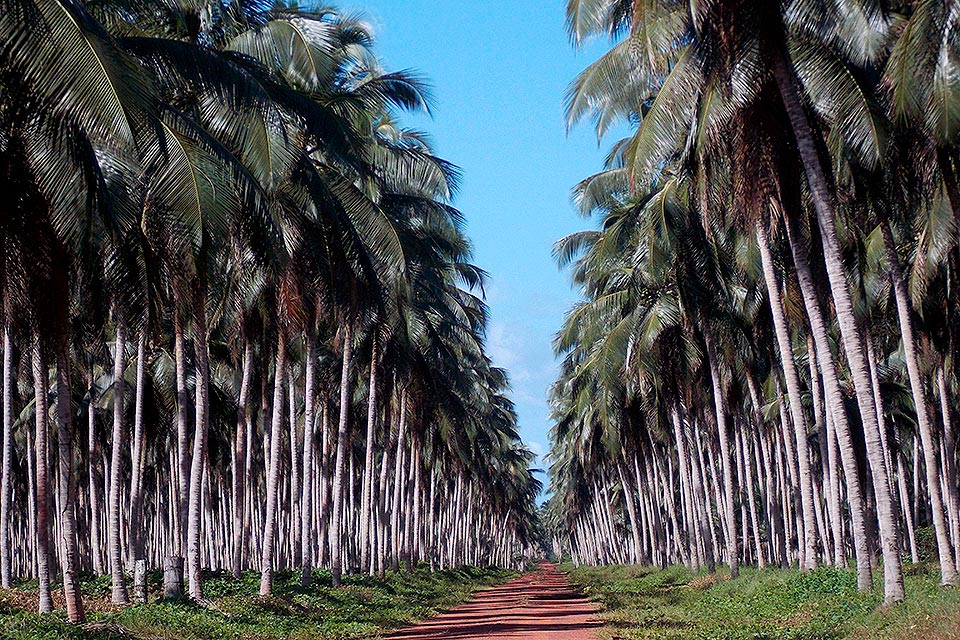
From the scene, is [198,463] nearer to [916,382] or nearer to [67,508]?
[67,508]

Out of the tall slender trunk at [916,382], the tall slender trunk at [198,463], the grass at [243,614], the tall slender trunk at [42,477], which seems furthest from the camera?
the tall slender trunk at [198,463]

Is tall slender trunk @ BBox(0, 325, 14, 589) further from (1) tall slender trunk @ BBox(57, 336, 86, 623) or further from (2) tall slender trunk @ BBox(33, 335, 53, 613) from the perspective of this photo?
(1) tall slender trunk @ BBox(57, 336, 86, 623)

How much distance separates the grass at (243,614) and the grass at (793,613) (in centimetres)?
509

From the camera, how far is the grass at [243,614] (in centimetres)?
1456

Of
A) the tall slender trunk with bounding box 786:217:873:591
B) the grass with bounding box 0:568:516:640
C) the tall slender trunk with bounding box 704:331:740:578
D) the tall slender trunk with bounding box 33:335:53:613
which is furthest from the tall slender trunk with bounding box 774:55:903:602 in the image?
the tall slender trunk with bounding box 704:331:740:578

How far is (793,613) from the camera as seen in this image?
17375 millimetres

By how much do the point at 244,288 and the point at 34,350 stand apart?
6.09m

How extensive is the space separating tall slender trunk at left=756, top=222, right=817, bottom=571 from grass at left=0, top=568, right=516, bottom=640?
361 inches

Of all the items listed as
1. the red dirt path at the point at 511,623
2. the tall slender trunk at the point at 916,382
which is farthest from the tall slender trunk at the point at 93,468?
the tall slender trunk at the point at 916,382

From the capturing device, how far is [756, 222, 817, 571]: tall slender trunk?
851 inches

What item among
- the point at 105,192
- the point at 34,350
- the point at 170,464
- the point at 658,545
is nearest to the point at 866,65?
the point at 105,192

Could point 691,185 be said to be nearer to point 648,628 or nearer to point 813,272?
point 813,272

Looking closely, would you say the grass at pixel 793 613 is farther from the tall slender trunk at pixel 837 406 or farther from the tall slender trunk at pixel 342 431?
the tall slender trunk at pixel 342 431

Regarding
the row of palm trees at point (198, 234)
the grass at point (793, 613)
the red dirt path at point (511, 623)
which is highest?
the row of palm trees at point (198, 234)
